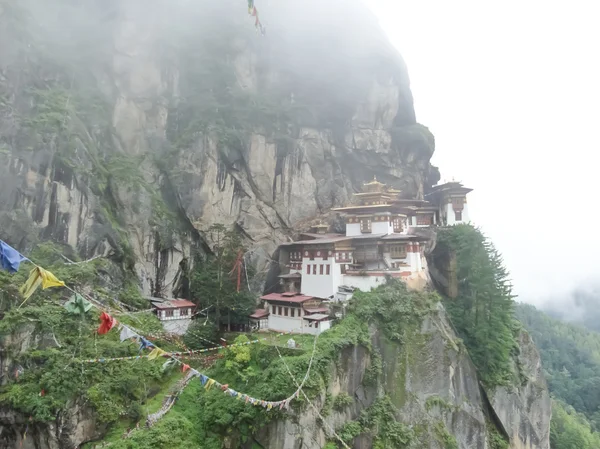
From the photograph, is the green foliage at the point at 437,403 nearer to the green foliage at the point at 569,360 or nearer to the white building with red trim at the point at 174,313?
the white building with red trim at the point at 174,313

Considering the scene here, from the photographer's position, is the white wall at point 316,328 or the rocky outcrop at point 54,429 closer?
the rocky outcrop at point 54,429

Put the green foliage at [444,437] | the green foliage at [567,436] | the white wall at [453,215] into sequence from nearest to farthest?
the green foliage at [444,437], the white wall at [453,215], the green foliage at [567,436]

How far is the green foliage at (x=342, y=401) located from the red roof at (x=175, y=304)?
14.7 m

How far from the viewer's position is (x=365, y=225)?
1476 inches

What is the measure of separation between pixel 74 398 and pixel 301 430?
36.6 feet

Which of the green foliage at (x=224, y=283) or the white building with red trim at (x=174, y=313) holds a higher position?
the green foliage at (x=224, y=283)

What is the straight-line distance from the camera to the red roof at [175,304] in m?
31.5

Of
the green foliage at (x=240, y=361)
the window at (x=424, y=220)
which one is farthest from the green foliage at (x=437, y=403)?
the window at (x=424, y=220)

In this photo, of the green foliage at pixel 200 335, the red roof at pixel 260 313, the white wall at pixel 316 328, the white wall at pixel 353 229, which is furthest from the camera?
the white wall at pixel 353 229

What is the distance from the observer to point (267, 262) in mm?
39125

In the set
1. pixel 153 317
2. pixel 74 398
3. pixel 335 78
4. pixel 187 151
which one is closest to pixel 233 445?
pixel 74 398

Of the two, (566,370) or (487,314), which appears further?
(566,370)

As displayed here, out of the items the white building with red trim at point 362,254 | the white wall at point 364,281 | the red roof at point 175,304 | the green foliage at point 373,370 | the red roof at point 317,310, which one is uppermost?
the white building with red trim at point 362,254

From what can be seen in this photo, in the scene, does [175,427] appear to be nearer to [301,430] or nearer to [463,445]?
[301,430]
